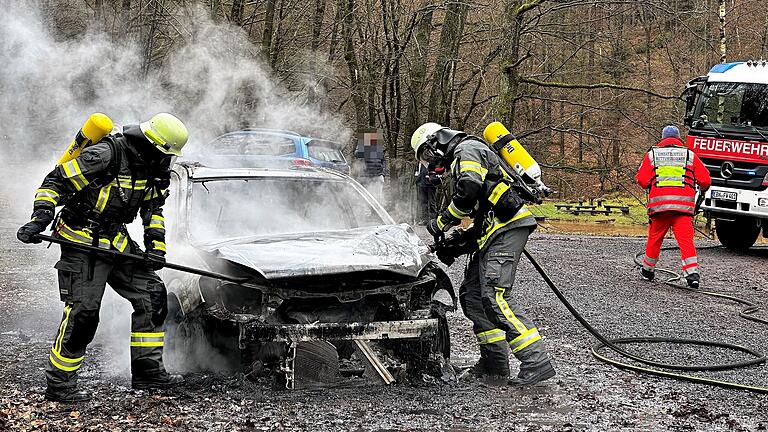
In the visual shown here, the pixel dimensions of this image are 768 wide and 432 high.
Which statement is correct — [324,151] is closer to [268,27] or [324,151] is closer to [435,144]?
[268,27]

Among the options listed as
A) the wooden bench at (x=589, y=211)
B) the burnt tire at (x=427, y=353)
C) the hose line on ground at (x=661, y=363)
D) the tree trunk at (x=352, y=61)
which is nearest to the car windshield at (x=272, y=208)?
the burnt tire at (x=427, y=353)

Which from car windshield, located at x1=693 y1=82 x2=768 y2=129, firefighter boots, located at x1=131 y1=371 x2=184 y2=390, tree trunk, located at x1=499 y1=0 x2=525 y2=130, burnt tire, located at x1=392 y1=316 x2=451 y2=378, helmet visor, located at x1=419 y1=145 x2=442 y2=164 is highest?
tree trunk, located at x1=499 y1=0 x2=525 y2=130

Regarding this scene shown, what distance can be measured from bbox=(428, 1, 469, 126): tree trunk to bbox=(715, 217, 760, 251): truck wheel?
7.90m

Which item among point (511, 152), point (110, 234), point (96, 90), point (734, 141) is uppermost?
point (96, 90)

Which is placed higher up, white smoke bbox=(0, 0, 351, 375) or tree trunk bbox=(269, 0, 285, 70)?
tree trunk bbox=(269, 0, 285, 70)

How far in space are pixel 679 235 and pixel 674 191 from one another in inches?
21.3

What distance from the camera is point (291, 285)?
4926 millimetres

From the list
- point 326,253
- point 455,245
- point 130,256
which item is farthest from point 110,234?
point 455,245

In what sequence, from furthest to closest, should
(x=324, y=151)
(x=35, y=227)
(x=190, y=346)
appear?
1. (x=324, y=151)
2. (x=190, y=346)
3. (x=35, y=227)

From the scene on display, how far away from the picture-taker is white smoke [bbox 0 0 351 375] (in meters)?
13.8

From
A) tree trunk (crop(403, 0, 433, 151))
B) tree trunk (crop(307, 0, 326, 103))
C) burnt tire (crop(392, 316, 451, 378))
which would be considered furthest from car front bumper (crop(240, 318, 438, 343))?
tree trunk (crop(307, 0, 326, 103))

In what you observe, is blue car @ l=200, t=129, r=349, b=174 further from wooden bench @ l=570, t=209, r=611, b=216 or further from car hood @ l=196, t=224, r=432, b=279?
wooden bench @ l=570, t=209, r=611, b=216

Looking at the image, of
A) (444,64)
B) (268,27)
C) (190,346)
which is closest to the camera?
(190,346)

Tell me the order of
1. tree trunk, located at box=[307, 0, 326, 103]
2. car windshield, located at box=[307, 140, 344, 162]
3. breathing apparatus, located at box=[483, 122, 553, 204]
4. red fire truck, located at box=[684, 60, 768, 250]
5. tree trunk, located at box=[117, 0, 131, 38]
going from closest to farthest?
breathing apparatus, located at box=[483, 122, 553, 204]
red fire truck, located at box=[684, 60, 768, 250]
car windshield, located at box=[307, 140, 344, 162]
tree trunk, located at box=[117, 0, 131, 38]
tree trunk, located at box=[307, 0, 326, 103]
